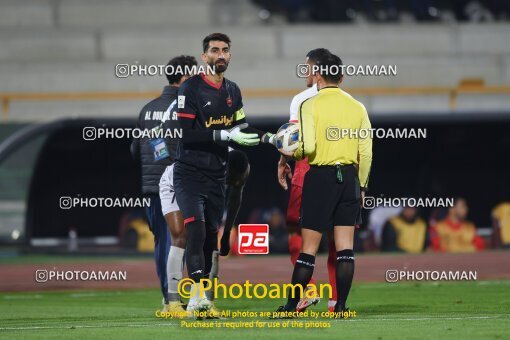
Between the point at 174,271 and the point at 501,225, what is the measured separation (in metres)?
12.2

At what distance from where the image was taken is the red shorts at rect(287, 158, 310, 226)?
1027cm

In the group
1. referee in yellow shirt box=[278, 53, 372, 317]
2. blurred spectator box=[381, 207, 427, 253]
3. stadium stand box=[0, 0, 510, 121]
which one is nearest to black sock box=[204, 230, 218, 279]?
referee in yellow shirt box=[278, 53, 372, 317]

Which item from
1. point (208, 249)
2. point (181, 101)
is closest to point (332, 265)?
point (208, 249)

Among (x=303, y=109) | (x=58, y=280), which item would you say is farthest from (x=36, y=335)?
(x=58, y=280)

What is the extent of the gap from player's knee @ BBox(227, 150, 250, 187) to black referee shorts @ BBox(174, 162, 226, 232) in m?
0.60

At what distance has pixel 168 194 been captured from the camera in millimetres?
10312

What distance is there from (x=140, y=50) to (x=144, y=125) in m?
13.0

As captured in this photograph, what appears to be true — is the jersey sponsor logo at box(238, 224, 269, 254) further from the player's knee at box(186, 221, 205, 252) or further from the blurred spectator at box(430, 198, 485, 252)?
the blurred spectator at box(430, 198, 485, 252)

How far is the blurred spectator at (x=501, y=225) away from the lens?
2128cm

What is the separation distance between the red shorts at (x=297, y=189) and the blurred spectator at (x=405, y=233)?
10.4 meters

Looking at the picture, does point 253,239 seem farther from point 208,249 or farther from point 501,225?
point 501,225

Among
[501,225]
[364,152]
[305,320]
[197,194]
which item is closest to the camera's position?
[305,320]

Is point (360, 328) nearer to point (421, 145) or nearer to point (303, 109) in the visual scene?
point (303, 109)

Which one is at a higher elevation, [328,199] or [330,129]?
[330,129]
